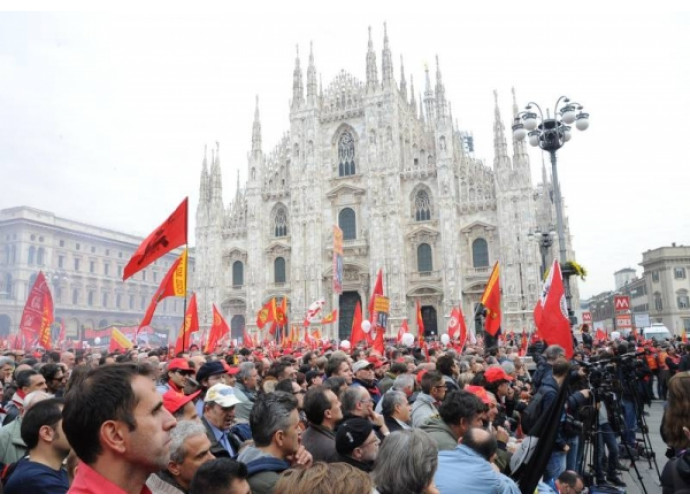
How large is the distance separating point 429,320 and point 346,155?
12988mm

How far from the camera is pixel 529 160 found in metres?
31.6

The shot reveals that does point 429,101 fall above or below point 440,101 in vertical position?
above

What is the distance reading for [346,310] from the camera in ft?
115

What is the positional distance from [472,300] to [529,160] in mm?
9266

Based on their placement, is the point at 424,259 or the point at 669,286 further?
the point at 669,286

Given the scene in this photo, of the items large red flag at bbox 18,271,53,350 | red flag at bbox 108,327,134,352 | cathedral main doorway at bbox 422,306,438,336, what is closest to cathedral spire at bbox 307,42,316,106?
cathedral main doorway at bbox 422,306,438,336

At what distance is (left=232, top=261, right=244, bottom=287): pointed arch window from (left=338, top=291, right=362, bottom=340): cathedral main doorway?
8264mm

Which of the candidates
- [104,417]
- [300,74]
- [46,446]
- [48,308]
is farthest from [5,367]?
[300,74]

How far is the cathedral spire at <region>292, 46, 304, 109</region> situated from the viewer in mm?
37625

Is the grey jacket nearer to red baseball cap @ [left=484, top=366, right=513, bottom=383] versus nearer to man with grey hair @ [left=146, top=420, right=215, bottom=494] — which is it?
man with grey hair @ [left=146, top=420, right=215, bottom=494]

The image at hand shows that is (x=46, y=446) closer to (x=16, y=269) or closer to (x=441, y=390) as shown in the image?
(x=441, y=390)

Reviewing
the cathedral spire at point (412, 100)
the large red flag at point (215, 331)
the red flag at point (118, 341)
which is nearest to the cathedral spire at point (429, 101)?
the cathedral spire at point (412, 100)

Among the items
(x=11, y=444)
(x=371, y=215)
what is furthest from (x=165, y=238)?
(x=371, y=215)

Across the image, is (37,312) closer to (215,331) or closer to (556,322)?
(215,331)
